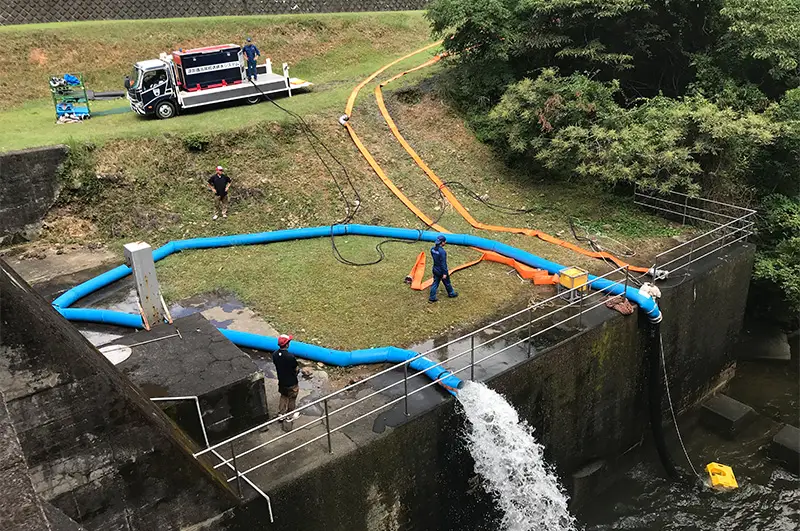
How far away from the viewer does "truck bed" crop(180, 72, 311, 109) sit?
1659 centimetres

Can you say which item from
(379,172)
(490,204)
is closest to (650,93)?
(490,204)

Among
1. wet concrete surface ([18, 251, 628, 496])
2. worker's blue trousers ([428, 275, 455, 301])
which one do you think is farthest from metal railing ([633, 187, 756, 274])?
worker's blue trousers ([428, 275, 455, 301])

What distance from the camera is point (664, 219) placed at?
1461 centimetres

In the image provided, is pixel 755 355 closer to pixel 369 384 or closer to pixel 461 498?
pixel 461 498

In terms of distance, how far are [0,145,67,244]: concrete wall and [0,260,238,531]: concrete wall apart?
898cm

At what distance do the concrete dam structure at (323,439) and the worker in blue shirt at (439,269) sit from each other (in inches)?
82.4

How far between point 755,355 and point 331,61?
18030 millimetres

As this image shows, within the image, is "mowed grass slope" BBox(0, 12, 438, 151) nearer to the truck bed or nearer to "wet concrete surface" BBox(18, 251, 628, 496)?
the truck bed

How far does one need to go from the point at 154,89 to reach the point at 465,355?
39.6ft

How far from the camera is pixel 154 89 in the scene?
15984mm

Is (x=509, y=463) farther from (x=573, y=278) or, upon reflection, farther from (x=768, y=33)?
(x=768, y=33)

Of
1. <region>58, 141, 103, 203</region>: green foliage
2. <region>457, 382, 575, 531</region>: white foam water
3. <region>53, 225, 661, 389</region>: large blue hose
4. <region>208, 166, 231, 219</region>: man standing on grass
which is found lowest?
<region>457, 382, 575, 531</region>: white foam water

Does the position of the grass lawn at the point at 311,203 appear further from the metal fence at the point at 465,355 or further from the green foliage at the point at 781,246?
the green foliage at the point at 781,246

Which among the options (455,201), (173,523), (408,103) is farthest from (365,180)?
(173,523)
